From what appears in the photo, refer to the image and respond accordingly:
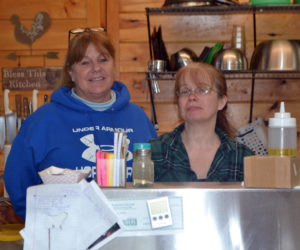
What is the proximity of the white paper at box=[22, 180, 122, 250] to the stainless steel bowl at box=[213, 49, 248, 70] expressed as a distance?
155 centimetres

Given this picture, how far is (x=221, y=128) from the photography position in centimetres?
172

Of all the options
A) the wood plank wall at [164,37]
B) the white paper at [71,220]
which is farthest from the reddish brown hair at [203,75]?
the wood plank wall at [164,37]

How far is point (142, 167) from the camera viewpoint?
1.15 m

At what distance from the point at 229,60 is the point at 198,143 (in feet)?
3.42

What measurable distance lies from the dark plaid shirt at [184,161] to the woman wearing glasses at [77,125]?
360 millimetres

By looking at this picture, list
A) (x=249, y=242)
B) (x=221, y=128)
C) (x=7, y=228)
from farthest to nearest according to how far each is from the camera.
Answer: (x=7, y=228) → (x=221, y=128) → (x=249, y=242)

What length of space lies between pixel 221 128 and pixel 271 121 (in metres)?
0.58

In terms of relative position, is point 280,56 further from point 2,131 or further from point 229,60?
point 2,131

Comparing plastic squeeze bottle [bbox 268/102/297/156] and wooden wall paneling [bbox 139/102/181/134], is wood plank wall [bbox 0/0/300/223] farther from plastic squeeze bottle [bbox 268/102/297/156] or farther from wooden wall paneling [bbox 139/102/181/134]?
plastic squeeze bottle [bbox 268/102/297/156]

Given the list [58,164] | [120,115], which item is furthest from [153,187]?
[120,115]

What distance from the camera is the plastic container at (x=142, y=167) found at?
1.15 metres

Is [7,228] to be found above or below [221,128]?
below

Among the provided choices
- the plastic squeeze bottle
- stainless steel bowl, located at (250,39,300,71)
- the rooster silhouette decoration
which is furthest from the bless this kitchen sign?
the plastic squeeze bottle

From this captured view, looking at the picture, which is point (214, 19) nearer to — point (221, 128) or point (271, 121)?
point (221, 128)
